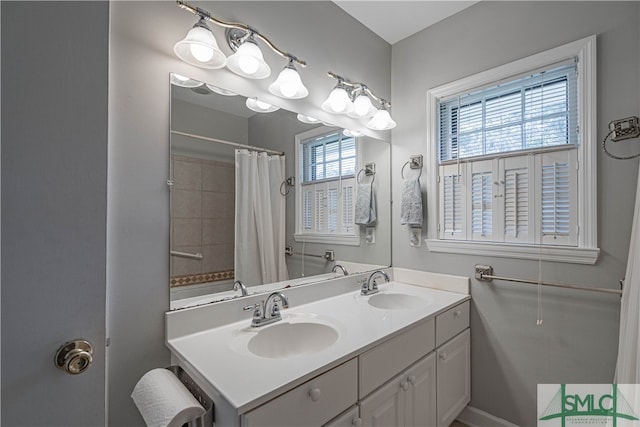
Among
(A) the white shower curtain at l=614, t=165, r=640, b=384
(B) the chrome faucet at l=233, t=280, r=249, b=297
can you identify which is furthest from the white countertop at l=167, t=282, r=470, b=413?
(A) the white shower curtain at l=614, t=165, r=640, b=384

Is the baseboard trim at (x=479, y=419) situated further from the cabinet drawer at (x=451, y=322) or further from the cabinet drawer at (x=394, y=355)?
the cabinet drawer at (x=394, y=355)

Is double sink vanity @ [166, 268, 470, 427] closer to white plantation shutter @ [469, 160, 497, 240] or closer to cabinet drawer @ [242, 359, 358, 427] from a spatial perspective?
cabinet drawer @ [242, 359, 358, 427]

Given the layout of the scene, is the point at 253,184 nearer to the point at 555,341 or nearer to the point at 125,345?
the point at 125,345

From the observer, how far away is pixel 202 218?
1.29 m

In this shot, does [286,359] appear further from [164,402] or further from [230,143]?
[230,143]

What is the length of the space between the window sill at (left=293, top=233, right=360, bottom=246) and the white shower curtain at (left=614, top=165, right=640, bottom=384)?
1.30 m

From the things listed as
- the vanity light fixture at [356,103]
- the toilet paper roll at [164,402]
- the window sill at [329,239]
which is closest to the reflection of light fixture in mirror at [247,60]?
the vanity light fixture at [356,103]

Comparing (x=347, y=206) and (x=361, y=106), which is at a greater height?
(x=361, y=106)

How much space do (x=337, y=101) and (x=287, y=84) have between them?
379mm

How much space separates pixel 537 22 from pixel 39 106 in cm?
219

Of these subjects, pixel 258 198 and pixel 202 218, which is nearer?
pixel 202 218

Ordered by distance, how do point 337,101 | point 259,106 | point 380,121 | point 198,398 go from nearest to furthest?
1. point 198,398
2. point 259,106
3. point 337,101
4. point 380,121

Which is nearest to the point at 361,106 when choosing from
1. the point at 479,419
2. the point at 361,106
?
the point at 361,106

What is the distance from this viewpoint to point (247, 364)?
97 centimetres
